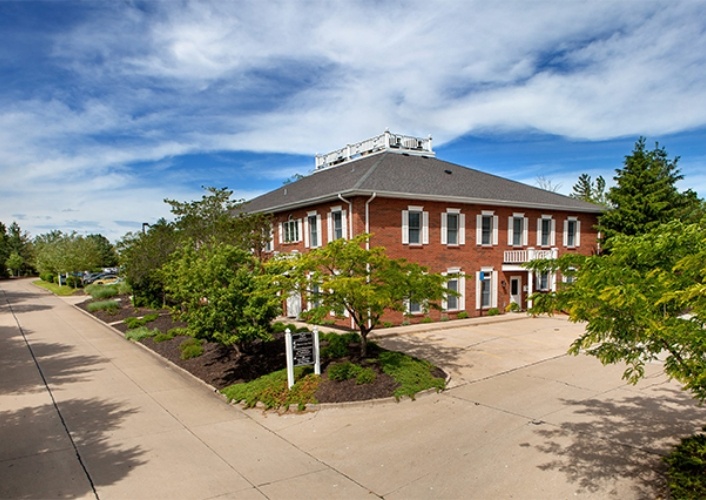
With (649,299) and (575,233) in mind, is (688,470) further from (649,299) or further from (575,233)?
(575,233)

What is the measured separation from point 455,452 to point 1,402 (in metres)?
10.0

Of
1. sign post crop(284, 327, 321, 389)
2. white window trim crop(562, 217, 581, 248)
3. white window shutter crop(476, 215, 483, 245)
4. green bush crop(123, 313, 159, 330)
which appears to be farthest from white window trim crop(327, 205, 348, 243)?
white window trim crop(562, 217, 581, 248)

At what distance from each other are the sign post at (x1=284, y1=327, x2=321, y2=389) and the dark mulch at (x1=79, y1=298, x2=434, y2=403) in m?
0.55

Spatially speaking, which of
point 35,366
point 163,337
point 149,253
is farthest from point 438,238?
point 35,366

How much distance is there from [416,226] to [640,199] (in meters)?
16.2

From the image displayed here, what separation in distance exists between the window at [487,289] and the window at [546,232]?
14.0 feet

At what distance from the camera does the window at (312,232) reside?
2164 centimetres

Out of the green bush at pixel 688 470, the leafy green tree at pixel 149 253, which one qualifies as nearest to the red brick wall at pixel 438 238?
the leafy green tree at pixel 149 253

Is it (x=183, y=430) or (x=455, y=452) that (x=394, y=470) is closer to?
(x=455, y=452)

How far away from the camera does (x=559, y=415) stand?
341 inches

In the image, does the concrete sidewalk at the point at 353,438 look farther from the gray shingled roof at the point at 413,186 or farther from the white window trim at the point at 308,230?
the white window trim at the point at 308,230

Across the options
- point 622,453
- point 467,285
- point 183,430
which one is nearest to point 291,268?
point 183,430

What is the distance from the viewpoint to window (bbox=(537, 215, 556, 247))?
998 inches

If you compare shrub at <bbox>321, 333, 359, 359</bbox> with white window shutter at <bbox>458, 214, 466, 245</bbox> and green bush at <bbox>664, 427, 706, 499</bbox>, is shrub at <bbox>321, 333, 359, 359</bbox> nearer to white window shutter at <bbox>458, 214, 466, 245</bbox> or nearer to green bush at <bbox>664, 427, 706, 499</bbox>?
green bush at <bbox>664, 427, 706, 499</bbox>
